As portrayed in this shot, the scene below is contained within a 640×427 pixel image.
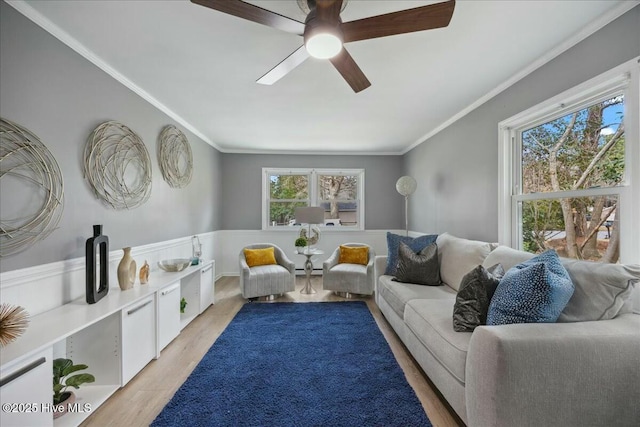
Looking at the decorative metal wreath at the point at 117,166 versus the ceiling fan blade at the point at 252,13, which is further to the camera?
the decorative metal wreath at the point at 117,166

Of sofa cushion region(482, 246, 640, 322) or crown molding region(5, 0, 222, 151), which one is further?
crown molding region(5, 0, 222, 151)

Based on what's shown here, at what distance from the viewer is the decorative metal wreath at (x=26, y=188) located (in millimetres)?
1663

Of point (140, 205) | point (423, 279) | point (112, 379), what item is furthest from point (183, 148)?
point (423, 279)

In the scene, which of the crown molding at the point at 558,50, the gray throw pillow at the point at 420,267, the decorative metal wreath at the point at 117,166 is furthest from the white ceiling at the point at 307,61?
the gray throw pillow at the point at 420,267

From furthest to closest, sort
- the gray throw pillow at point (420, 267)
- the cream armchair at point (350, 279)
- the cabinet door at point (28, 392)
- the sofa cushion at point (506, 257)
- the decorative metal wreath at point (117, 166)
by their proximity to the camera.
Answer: the cream armchair at point (350, 279) < the gray throw pillow at point (420, 267) < the decorative metal wreath at point (117, 166) < the sofa cushion at point (506, 257) < the cabinet door at point (28, 392)

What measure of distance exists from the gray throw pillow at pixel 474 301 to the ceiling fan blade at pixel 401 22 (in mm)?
1502

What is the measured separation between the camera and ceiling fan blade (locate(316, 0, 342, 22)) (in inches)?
53.5

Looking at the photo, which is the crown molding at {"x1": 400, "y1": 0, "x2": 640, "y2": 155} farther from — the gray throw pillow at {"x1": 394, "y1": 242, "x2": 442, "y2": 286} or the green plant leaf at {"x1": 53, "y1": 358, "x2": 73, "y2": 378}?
the green plant leaf at {"x1": 53, "y1": 358, "x2": 73, "y2": 378}

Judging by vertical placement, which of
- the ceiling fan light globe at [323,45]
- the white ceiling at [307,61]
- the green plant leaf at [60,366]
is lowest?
the green plant leaf at [60,366]

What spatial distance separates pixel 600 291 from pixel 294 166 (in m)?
4.88

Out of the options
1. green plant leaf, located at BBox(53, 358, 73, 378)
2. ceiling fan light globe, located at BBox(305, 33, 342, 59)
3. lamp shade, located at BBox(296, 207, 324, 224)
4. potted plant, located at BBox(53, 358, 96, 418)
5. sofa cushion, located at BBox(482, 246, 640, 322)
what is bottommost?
potted plant, located at BBox(53, 358, 96, 418)

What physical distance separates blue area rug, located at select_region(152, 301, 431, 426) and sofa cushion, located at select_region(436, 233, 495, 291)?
93cm

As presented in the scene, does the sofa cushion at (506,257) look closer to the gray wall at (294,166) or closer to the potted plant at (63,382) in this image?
the potted plant at (63,382)

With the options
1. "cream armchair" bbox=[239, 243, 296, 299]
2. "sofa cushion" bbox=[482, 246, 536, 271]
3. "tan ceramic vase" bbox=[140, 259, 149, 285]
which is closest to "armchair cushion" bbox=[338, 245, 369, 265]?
"cream armchair" bbox=[239, 243, 296, 299]
